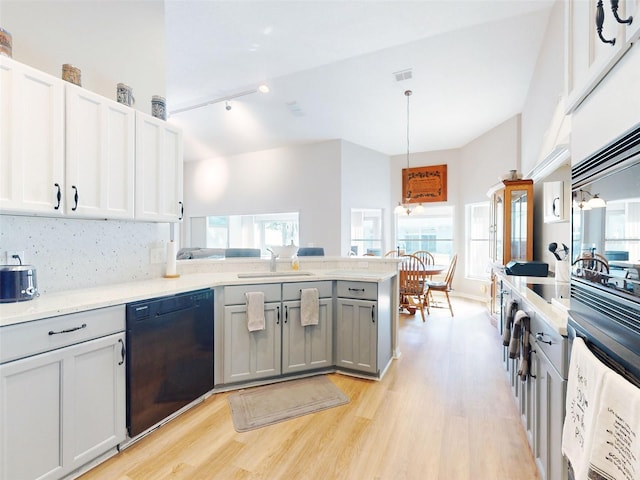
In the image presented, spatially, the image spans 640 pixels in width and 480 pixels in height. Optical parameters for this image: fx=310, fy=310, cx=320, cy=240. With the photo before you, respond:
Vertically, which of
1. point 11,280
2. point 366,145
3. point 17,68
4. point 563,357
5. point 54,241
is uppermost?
point 366,145

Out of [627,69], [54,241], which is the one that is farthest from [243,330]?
[627,69]

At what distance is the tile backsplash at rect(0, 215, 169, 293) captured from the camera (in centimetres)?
186

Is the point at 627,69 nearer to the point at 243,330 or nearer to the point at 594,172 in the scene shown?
the point at 594,172

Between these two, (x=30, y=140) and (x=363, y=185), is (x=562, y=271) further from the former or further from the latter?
(x=363, y=185)

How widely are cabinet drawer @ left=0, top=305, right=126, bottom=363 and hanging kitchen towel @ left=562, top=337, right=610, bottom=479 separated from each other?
2.06 meters

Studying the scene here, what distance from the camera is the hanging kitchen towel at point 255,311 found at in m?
2.48

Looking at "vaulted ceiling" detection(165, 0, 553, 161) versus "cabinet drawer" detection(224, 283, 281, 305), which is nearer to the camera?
"cabinet drawer" detection(224, 283, 281, 305)

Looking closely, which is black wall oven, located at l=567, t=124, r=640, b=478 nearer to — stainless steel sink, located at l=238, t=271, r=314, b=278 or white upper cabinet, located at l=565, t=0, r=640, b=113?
white upper cabinet, located at l=565, t=0, r=640, b=113

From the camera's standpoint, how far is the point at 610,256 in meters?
0.96

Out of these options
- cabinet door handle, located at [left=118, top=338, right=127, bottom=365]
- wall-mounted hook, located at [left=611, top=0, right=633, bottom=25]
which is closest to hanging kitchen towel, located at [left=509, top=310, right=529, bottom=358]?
wall-mounted hook, located at [left=611, top=0, right=633, bottom=25]

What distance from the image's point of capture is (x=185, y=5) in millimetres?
2984

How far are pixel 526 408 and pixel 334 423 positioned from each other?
46.3 inches

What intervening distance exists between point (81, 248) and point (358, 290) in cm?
210

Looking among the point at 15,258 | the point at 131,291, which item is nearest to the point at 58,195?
the point at 15,258
